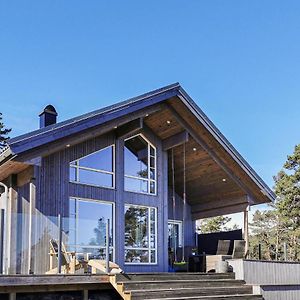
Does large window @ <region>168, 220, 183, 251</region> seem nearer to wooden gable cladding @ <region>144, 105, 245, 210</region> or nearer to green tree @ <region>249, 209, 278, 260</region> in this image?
wooden gable cladding @ <region>144, 105, 245, 210</region>

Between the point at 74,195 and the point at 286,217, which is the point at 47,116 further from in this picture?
the point at 286,217

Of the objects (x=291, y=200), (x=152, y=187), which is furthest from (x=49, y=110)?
(x=291, y=200)

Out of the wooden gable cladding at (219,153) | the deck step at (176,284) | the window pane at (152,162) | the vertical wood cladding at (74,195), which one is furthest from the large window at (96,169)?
the deck step at (176,284)

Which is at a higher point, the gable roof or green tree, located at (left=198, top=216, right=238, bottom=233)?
the gable roof

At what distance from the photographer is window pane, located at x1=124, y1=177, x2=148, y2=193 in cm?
1465

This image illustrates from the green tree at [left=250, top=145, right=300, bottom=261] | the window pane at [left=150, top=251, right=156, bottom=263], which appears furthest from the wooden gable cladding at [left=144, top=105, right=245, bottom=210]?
the green tree at [left=250, top=145, right=300, bottom=261]

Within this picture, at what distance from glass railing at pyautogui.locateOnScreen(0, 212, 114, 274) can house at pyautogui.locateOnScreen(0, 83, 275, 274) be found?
24 mm

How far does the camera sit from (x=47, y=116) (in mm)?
14750

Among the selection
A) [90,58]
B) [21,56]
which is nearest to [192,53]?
[90,58]

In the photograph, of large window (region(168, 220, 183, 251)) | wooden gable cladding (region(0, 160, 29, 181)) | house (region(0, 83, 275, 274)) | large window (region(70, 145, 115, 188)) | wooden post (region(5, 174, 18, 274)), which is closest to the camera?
wooden post (region(5, 174, 18, 274))

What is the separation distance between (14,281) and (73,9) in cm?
1235

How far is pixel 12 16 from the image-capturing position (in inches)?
824

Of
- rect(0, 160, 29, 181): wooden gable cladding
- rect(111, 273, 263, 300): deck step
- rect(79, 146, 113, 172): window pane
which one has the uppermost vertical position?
rect(79, 146, 113, 172): window pane

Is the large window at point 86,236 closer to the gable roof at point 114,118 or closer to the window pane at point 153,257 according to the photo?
the gable roof at point 114,118
